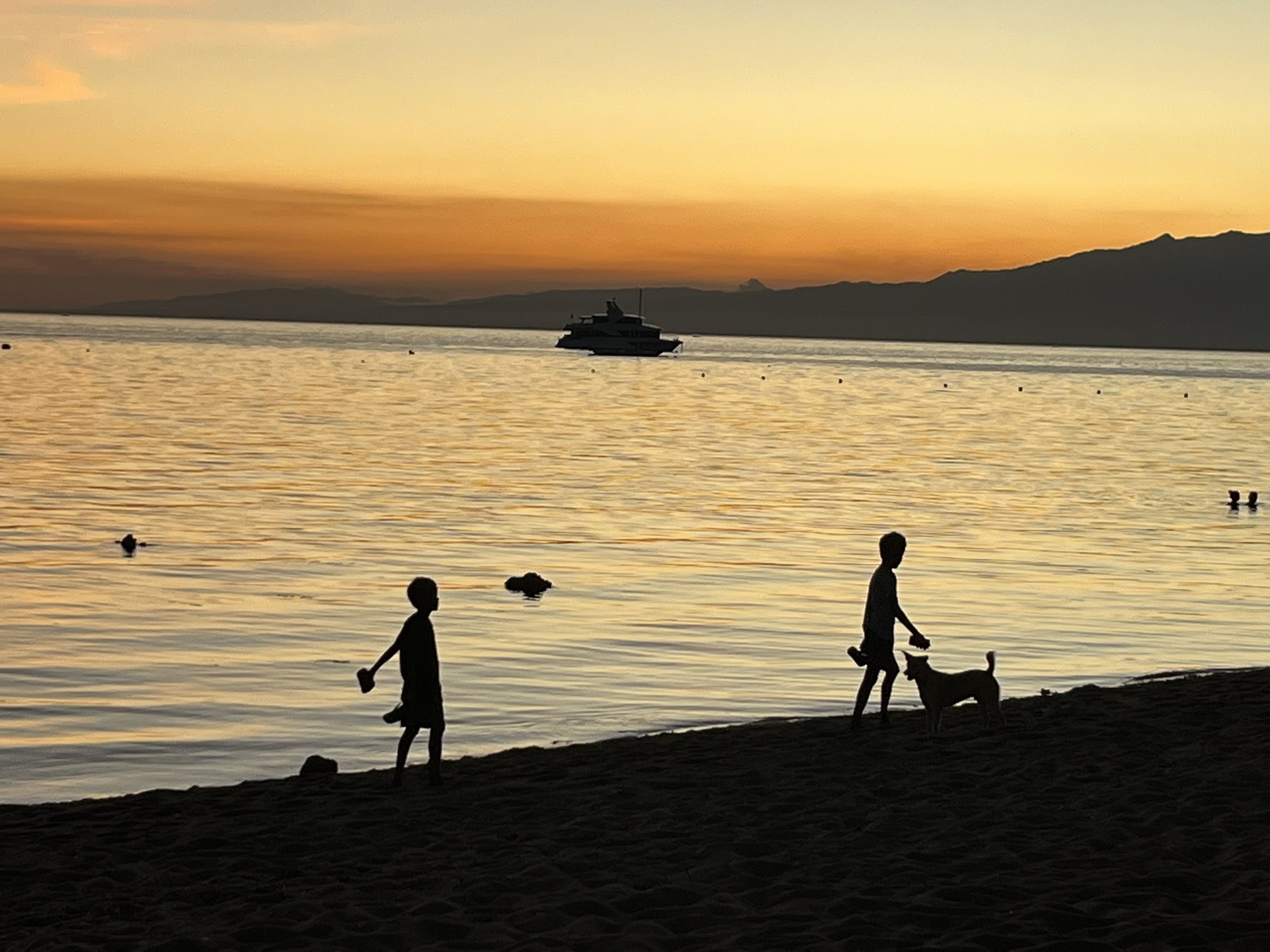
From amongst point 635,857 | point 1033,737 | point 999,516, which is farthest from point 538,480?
point 635,857

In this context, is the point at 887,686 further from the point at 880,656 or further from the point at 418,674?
the point at 418,674

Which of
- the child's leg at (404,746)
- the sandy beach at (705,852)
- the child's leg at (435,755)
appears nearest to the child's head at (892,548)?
the sandy beach at (705,852)

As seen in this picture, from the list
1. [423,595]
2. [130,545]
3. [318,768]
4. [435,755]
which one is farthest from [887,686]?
[130,545]

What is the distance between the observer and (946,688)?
12758 millimetres

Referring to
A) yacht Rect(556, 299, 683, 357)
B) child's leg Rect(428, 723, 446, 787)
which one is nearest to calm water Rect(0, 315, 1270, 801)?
child's leg Rect(428, 723, 446, 787)

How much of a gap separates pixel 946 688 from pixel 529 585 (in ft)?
39.3

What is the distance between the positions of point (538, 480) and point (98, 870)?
35174mm

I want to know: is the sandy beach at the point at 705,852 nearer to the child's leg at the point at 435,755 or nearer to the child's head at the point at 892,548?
the child's leg at the point at 435,755

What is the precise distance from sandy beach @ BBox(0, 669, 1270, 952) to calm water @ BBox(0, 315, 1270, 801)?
9.30 feet

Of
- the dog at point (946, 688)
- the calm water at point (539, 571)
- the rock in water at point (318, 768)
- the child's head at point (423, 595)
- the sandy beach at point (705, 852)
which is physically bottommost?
the calm water at point (539, 571)

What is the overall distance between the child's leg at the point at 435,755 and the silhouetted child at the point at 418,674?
2 cm

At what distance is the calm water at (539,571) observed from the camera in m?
16.0

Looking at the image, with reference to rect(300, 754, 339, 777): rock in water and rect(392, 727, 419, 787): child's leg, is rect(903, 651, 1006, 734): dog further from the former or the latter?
rect(300, 754, 339, 777): rock in water

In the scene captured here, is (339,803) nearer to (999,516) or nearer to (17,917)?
(17,917)
